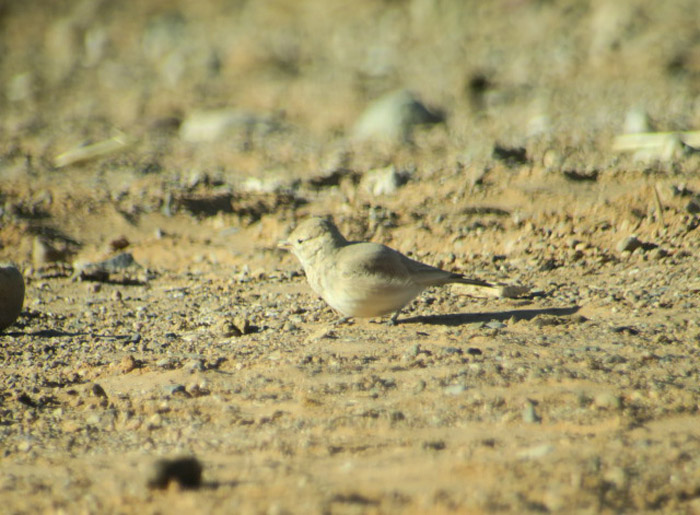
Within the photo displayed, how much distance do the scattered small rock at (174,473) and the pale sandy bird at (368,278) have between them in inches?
94.8

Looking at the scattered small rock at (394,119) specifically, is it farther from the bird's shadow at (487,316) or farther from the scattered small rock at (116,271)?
the bird's shadow at (487,316)

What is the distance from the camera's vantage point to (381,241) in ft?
27.5

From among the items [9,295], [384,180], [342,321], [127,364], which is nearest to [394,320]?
[342,321]

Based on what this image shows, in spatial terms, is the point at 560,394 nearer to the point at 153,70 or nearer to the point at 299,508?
the point at 299,508

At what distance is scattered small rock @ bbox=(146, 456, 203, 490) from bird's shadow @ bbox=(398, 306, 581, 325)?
279cm

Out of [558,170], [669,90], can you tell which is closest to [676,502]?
[558,170]

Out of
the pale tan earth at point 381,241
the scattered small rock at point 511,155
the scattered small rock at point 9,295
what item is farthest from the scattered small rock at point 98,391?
the scattered small rock at point 511,155

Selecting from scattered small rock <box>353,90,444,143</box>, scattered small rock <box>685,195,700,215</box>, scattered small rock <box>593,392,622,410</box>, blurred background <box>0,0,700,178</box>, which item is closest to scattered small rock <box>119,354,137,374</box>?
scattered small rock <box>593,392,622,410</box>

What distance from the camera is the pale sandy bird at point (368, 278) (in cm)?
568

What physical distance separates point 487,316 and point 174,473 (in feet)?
10.2

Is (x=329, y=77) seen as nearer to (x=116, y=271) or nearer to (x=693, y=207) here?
(x=116, y=271)

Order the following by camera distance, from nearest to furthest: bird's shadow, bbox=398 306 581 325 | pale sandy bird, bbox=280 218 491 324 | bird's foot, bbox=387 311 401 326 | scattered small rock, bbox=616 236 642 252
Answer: pale sandy bird, bbox=280 218 491 324
bird's shadow, bbox=398 306 581 325
bird's foot, bbox=387 311 401 326
scattered small rock, bbox=616 236 642 252

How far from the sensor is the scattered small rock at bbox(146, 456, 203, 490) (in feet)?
11.2

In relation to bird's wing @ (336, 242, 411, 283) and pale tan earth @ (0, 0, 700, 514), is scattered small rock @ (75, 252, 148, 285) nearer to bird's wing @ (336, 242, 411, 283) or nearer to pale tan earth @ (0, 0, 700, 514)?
pale tan earth @ (0, 0, 700, 514)
